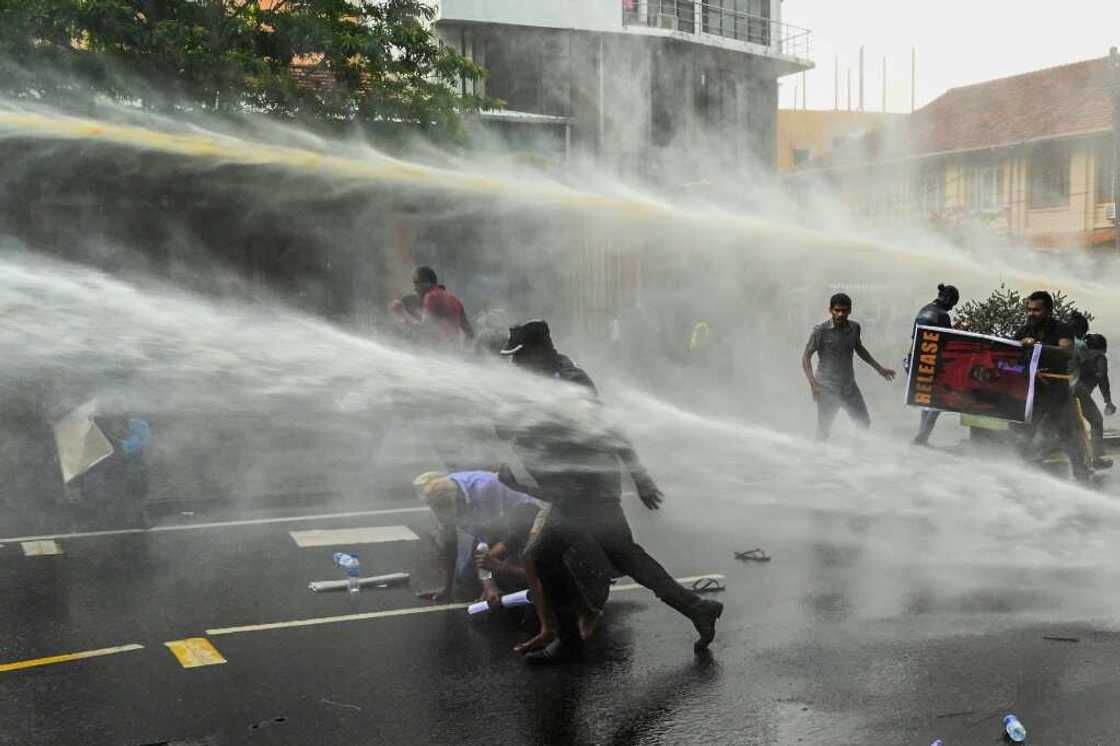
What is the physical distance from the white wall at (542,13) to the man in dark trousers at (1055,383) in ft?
56.3

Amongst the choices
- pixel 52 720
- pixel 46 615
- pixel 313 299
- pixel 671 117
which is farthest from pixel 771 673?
pixel 671 117

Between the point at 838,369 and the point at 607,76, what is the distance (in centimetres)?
1617

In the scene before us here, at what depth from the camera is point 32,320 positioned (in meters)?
10.7

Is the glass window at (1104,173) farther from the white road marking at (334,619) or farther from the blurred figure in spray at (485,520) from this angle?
the white road marking at (334,619)

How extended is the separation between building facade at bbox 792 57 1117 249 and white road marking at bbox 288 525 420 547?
20.8 m

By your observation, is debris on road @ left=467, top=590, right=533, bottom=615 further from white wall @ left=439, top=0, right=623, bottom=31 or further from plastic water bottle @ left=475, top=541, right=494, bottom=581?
white wall @ left=439, top=0, right=623, bottom=31

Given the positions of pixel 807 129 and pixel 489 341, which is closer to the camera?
pixel 489 341

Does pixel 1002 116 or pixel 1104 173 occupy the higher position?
pixel 1002 116

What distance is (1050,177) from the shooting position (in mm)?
29547

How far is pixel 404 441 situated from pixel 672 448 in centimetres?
302

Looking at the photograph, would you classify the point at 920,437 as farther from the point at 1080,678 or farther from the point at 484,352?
the point at 1080,678

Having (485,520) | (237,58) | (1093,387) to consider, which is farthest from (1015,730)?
(237,58)

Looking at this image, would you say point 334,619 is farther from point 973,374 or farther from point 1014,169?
point 1014,169

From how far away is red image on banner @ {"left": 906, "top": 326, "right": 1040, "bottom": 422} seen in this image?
938cm
